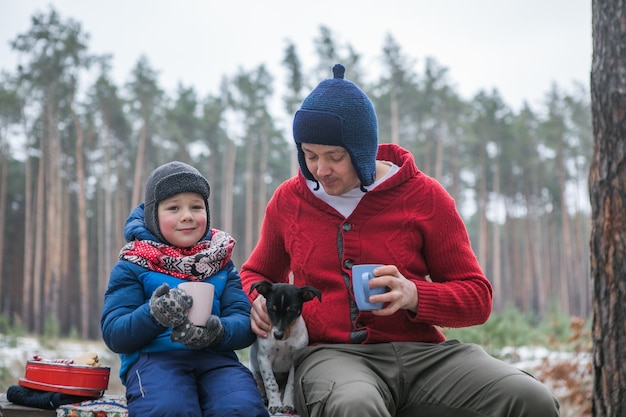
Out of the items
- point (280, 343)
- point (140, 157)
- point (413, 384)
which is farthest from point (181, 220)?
point (140, 157)

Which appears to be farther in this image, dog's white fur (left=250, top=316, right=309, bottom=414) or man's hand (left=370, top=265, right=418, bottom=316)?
dog's white fur (left=250, top=316, right=309, bottom=414)

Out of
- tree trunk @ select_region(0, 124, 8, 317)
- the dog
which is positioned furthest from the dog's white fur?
tree trunk @ select_region(0, 124, 8, 317)

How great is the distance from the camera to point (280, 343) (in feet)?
8.71

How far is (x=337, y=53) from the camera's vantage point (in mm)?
20406

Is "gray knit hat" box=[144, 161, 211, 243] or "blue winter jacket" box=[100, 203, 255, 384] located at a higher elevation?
"gray knit hat" box=[144, 161, 211, 243]

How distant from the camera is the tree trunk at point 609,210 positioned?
365 cm

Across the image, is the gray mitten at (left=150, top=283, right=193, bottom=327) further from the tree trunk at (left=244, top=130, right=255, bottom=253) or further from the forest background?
the tree trunk at (left=244, top=130, right=255, bottom=253)

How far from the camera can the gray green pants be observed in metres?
2.19

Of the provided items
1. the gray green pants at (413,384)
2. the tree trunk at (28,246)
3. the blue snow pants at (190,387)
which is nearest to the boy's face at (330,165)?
the gray green pants at (413,384)

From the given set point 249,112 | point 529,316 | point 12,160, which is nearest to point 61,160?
point 12,160

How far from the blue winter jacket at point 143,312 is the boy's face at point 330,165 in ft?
2.03

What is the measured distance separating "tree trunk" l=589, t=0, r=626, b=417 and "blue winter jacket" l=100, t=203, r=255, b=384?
7.85 ft

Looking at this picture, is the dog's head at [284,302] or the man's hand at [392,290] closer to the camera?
the man's hand at [392,290]

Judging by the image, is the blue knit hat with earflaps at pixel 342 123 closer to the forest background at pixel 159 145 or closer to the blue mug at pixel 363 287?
the blue mug at pixel 363 287
